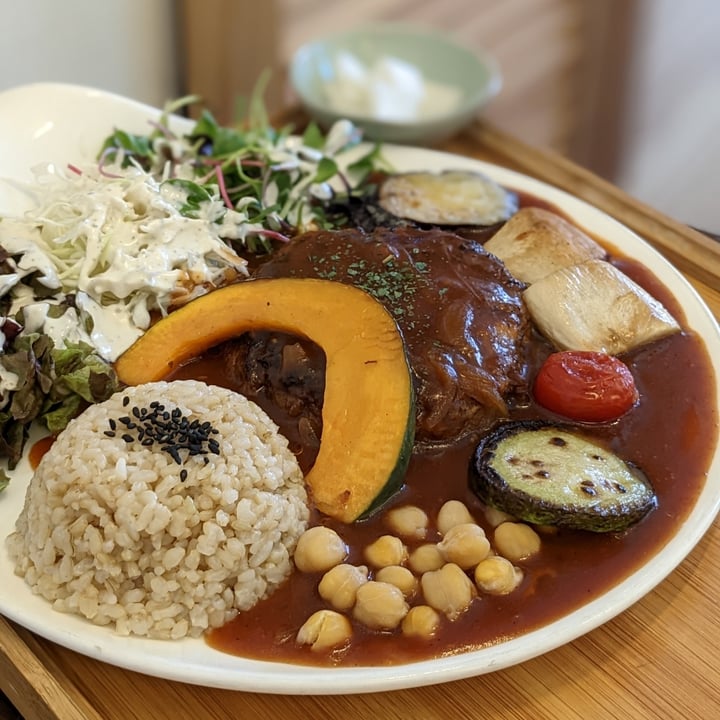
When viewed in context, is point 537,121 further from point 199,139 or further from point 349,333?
point 349,333

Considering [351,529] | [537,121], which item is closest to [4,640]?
[351,529]

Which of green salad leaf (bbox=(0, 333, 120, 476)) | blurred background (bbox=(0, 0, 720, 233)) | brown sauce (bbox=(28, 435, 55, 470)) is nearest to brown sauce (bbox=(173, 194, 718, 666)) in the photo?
green salad leaf (bbox=(0, 333, 120, 476))

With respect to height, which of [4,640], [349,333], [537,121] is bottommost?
[537,121]

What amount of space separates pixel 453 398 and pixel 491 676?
71cm

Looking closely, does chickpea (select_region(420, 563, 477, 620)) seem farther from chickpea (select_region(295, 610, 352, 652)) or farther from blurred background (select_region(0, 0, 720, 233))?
blurred background (select_region(0, 0, 720, 233))

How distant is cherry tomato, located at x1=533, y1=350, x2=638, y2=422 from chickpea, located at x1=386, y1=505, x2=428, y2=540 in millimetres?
542

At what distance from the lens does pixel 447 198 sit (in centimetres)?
336

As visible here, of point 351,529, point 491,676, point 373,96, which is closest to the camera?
point 491,676

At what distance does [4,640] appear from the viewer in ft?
6.55

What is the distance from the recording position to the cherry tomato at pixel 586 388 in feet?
8.07

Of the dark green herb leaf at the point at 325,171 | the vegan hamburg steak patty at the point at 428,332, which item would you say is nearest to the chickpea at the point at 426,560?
the vegan hamburg steak patty at the point at 428,332

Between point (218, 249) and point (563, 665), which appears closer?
point (563, 665)

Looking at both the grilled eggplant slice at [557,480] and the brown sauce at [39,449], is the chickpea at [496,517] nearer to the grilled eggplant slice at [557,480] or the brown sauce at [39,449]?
the grilled eggplant slice at [557,480]

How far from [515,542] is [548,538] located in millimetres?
98
